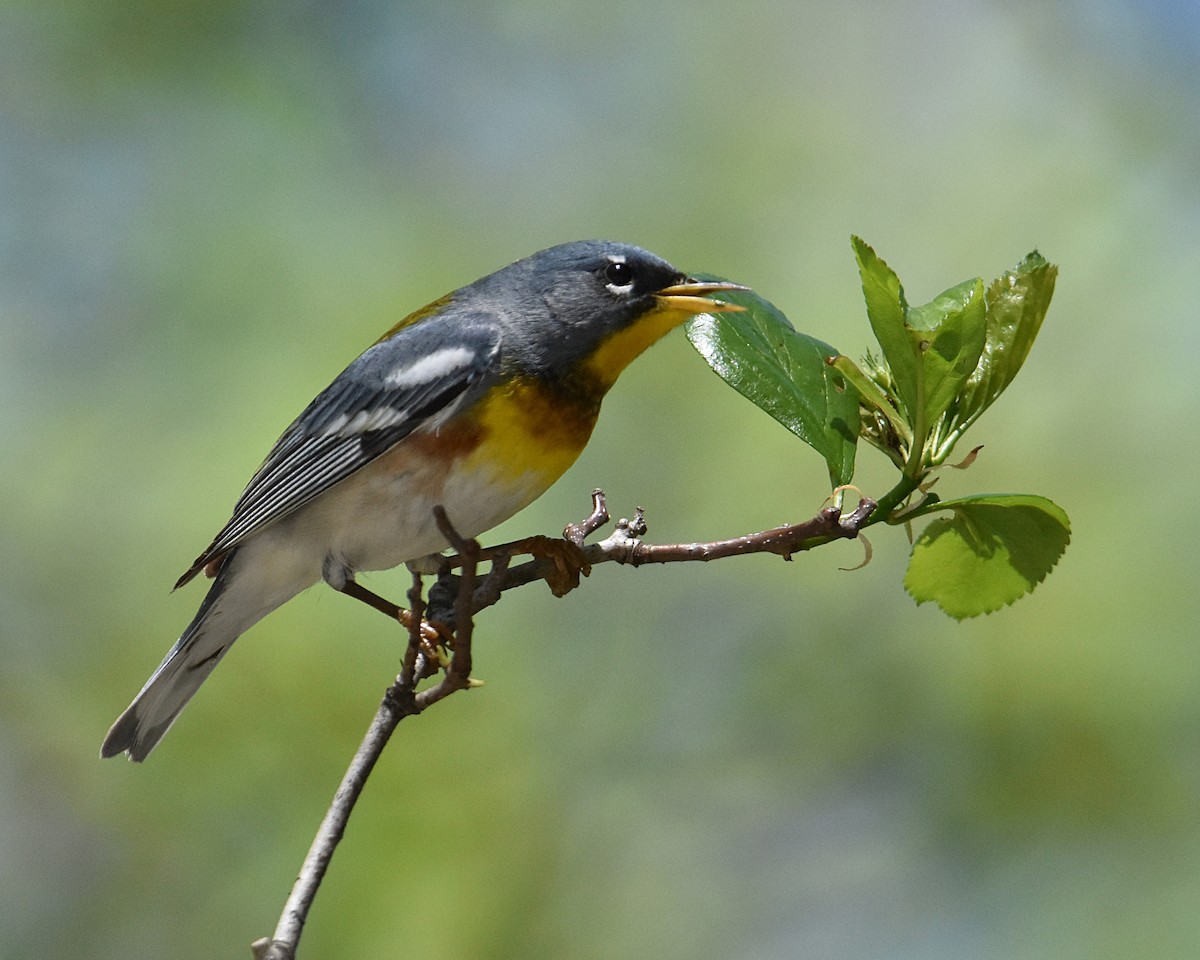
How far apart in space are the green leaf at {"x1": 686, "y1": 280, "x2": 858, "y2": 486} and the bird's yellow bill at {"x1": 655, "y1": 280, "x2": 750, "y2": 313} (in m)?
0.39

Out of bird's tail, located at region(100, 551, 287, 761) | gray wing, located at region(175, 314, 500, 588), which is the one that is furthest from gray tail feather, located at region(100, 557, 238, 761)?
gray wing, located at region(175, 314, 500, 588)

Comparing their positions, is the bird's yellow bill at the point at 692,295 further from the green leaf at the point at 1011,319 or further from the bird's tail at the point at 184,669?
the bird's tail at the point at 184,669

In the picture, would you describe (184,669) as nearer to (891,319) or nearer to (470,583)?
(470,583)

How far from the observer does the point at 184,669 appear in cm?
285

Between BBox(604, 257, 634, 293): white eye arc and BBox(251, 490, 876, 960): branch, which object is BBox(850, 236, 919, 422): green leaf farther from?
BBox(604, 257, 634, 293): white eye arc

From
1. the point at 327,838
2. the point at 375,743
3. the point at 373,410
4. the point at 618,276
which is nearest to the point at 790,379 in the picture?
the point at 375,743

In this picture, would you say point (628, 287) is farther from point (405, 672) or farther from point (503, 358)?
point (405, 672)

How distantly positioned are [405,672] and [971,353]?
3.16 feet

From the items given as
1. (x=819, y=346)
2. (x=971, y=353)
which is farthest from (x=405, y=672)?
(x=971, y=353)

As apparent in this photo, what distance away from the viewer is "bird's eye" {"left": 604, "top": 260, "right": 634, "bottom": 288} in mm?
2803

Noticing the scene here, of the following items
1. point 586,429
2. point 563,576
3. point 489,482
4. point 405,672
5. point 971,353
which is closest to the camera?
point 971,353

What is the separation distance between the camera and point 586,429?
2.72m

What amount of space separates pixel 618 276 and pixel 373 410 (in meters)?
0.67

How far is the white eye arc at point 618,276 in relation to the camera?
2799 mm
